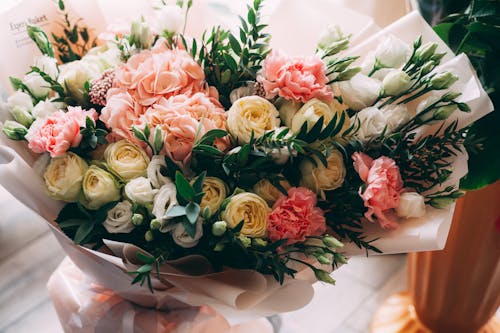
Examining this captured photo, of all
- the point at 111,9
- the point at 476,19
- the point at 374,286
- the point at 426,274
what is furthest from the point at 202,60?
the point at 374,286

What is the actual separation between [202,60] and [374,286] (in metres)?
0.78

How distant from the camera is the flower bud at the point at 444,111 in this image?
61cm

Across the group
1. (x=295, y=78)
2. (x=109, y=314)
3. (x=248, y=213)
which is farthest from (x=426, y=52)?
(x=109, y=314)

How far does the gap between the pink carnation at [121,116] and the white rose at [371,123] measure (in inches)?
9.6

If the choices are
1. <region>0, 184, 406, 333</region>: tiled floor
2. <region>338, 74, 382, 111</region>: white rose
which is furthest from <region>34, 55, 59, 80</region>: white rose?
<region>0, 184, 406, 333</region>: tiled floor

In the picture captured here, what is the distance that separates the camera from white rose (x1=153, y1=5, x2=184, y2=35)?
675 mm

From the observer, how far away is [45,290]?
3.96 feet

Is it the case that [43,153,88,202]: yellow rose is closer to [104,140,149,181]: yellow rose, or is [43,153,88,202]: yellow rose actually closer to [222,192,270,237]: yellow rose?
[104,140,149,181]: yellow rose

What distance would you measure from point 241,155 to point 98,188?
15 centimetres

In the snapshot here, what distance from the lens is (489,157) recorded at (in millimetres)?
732

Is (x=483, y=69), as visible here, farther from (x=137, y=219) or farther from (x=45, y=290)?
(x=45, y=290)

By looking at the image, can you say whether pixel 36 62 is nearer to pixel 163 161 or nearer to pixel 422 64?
pixel 163 161

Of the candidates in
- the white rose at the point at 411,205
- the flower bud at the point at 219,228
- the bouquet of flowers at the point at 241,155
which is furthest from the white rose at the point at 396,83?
the flower bud at the point at 219,228

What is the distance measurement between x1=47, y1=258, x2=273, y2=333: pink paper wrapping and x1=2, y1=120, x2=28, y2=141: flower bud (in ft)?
0.77
